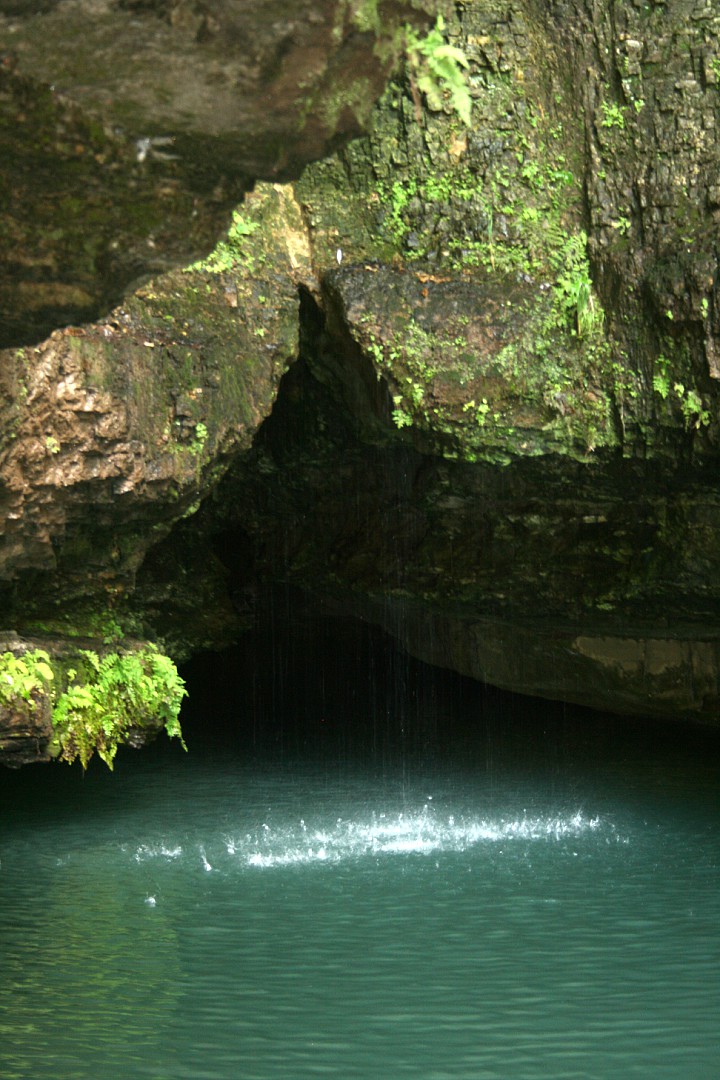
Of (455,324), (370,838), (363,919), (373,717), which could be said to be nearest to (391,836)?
(370,838)

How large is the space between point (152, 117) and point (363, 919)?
4939mm

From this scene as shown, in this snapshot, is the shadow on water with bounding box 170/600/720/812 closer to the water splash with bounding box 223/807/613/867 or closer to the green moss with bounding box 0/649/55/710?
the water splash with bounding box 223/807/613/867

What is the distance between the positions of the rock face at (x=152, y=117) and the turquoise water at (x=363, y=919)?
3.26 metres

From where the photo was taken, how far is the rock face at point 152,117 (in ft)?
9.08

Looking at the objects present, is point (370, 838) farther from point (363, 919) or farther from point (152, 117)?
point (152, 117)

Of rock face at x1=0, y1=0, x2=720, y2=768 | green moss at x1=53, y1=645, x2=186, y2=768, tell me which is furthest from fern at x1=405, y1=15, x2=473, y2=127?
green moss at x1=53, y1=645, x2=186, y2=768

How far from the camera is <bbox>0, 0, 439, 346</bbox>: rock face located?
109 inches

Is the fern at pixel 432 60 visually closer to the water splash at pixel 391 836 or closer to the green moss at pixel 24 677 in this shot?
the green moss at pixel 24 677

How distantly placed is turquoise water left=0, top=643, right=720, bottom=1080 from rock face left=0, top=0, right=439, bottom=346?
3257mm

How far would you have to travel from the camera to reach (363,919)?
21.8 ft

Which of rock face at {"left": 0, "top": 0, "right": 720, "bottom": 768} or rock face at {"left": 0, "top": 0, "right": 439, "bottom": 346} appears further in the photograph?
rock face at {"left": 0, "top": 0, "right": 720, "bottom": 768}

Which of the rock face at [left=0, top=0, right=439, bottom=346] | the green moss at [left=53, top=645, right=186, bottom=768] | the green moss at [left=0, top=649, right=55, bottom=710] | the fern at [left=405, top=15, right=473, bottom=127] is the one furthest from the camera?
the green moss at [left=53, top=645, right=186, bottom=768]

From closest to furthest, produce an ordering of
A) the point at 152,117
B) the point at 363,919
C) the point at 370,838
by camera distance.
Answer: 1. the point at 152,117
2. the point at 363,919
3. the point at 370,838

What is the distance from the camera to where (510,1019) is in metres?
5.19
